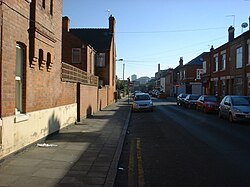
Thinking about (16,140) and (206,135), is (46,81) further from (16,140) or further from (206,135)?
(206,135)

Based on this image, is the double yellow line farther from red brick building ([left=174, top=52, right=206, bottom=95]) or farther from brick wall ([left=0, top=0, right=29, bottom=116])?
red brick building ([left=174, top=52, right=206, bottom=95])

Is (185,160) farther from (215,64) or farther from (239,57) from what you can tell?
(215,64)

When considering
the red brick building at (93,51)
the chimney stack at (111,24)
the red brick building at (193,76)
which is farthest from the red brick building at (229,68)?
the red brick building at (193,76)

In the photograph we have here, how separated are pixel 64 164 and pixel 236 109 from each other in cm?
1445

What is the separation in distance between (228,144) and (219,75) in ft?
100

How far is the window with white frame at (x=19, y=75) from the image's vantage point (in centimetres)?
970

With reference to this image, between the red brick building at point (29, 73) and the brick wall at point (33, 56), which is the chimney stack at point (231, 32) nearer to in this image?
the brick wall at point (33, 56)

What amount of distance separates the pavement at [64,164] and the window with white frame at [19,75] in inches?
49.8

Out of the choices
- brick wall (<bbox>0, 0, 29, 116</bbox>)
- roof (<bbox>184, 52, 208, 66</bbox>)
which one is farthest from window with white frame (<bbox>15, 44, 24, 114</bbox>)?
roof (<bbox>184, 52, 208, 66</bbox>)

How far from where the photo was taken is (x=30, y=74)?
34.1 ft

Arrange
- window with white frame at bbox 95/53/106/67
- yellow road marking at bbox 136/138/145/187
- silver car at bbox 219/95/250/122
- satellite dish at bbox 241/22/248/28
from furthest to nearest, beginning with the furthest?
window with white frame at bbox 95/53/106/67 < satellite dish at bbox 241/22/248/28 < silver car at bbox 219/95/250/122 < yellow road marking at bbox 136/138/145/187

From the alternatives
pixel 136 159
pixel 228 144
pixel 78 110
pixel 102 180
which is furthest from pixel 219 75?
pixel 102 180

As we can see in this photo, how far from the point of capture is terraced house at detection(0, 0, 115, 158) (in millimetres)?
8305

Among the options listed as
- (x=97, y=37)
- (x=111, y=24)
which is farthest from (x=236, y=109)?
(x=111, y=24)
